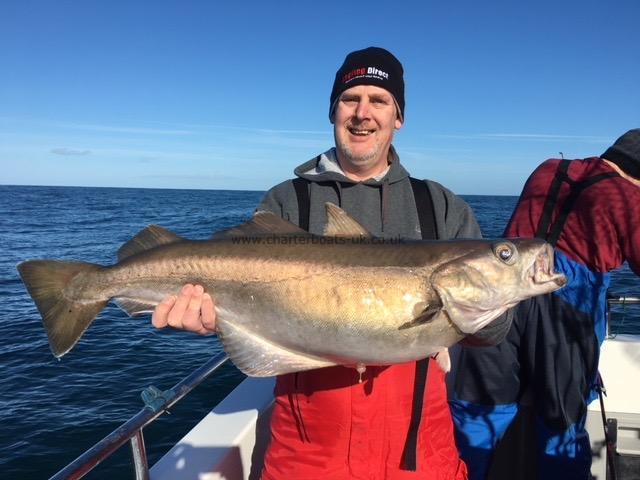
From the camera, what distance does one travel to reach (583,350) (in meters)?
4.42

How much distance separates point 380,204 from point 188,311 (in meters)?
1.65

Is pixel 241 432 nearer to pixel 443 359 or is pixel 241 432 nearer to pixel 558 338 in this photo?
pixel 443 359

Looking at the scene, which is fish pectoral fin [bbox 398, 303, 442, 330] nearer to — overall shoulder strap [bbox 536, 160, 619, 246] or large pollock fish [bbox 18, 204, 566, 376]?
large pollock fish [bbox 18, 204, 566, 376]

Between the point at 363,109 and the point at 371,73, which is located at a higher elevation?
the point at 371,73

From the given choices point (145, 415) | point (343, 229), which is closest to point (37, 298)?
point (145, 415)

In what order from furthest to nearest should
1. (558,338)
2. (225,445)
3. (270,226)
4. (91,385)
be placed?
1. (91,385)
2. (558,338)
3. (225,445)
4. (270,226)

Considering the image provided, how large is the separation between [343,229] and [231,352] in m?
1.19

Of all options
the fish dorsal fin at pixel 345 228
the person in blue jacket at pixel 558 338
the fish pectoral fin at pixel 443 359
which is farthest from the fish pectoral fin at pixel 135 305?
the person in blue jacket at pixel 558 338

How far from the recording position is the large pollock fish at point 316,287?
3123 mm


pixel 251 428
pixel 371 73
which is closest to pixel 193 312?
pixel 251 428

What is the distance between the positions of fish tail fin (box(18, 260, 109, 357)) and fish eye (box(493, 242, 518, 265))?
2.83m

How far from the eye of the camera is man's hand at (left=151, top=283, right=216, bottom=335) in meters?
3.29

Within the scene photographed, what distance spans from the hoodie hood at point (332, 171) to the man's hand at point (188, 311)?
49.0 inches

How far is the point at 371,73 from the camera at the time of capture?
12.3 feet
